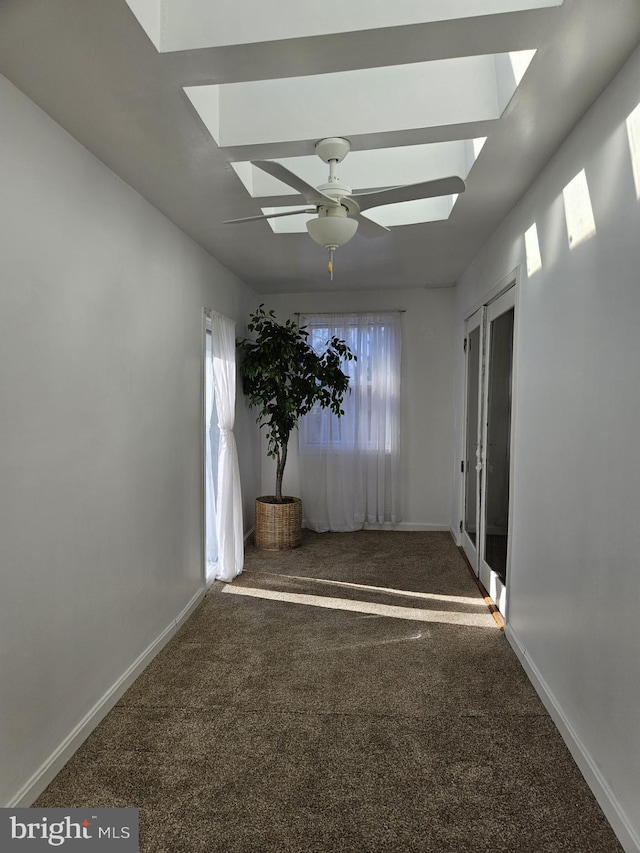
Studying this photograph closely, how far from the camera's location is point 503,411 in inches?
139

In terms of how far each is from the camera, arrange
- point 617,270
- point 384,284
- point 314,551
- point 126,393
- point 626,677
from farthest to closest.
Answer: point 384,284
point 314,551
point 126,393
point 617,270
point 626,677

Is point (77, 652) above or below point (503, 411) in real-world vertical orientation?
below

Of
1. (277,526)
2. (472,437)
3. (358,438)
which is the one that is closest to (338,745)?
(277,526)

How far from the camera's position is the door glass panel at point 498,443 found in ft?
11.3

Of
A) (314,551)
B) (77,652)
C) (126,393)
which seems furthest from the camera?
(314,551)

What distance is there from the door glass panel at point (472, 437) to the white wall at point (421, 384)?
0.80 meters

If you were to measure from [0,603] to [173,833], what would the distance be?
0.96m

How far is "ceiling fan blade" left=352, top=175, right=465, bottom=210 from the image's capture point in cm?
201

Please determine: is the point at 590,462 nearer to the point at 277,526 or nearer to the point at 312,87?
the point at 312,87

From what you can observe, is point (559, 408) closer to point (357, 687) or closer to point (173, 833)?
point (357, 687)

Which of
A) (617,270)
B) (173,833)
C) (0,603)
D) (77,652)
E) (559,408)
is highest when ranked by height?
(617,270)

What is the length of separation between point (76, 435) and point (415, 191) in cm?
168

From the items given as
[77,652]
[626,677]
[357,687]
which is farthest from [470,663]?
[77,652]

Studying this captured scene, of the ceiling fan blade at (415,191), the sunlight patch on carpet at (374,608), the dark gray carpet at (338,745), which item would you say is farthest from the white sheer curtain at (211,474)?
the ceiling fan blade at (415,191)
